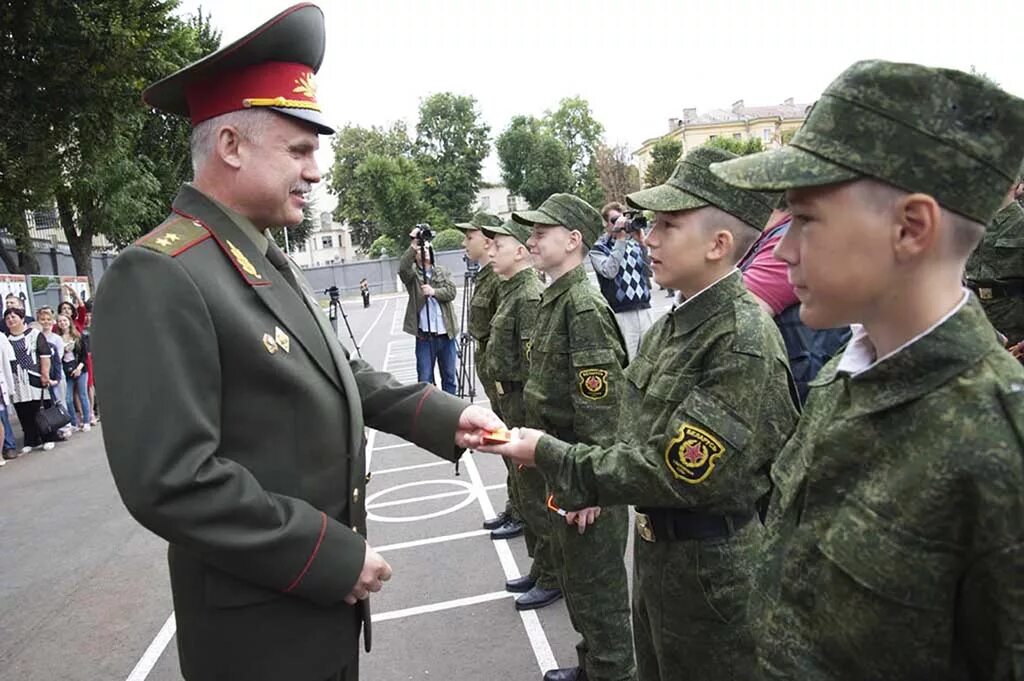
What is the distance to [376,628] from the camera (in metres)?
4.28

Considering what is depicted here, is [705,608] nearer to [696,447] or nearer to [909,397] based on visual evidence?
[696,447]

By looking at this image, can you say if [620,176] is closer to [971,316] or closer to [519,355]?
[519,355]

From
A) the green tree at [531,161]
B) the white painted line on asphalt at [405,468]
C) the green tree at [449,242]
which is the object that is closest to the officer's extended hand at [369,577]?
the white painted line on asphalt at [405,468]

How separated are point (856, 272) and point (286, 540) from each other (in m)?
1.40

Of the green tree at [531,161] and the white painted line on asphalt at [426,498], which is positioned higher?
the green tree at [531,161]

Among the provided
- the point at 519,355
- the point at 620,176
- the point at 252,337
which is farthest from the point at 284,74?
the point at 620,176

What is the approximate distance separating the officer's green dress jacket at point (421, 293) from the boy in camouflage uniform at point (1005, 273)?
229 inches

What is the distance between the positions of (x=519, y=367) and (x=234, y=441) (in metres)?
3.24

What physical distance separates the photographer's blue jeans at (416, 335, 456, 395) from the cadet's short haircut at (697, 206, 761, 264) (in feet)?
23.5

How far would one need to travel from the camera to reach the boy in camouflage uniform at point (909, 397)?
1.15 meters

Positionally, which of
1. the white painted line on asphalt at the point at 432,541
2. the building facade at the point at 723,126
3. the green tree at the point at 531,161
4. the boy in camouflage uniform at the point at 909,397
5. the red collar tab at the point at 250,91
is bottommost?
the white painted line on asphalt at the point at 432,541

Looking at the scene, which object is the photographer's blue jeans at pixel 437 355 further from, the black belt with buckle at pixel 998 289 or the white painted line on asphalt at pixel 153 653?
the black belt with buckle at pixel 998 289

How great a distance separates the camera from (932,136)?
1.21m

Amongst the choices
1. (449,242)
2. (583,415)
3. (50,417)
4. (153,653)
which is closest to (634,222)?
(583,415)
